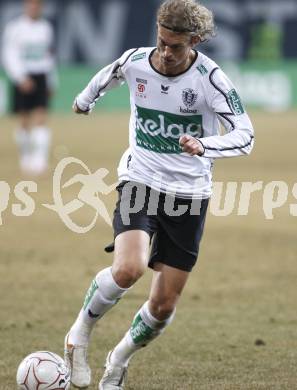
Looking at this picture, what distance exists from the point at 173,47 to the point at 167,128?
0.54 metres

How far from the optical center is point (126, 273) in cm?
646

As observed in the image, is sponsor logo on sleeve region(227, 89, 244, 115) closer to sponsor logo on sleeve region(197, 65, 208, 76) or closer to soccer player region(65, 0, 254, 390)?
soccer player region(65, 0, 254, 390)

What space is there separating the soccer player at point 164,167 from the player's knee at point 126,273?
13mm

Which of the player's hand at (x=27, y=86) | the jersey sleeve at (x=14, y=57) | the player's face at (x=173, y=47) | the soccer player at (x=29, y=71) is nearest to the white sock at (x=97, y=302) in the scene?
the player's face at (x=173, y=47)

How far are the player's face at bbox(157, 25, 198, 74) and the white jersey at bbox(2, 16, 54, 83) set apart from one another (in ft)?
43.3

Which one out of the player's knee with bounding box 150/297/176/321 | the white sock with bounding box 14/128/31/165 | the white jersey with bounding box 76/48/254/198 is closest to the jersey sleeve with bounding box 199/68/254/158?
the white jersey with bounding box 76/48/254/198

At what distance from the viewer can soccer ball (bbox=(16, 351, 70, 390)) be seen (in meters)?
6.32

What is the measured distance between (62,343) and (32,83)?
12.3 metres

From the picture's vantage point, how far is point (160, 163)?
22.6ft

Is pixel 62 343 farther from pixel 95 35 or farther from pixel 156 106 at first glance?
pixel 95 35

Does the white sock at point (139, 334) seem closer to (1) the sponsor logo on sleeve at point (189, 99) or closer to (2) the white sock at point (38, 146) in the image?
(1) the sponsor logo on sleeve at point (189, 99)

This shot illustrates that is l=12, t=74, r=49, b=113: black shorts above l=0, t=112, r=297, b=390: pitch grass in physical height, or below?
below

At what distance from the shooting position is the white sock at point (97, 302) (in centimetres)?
655

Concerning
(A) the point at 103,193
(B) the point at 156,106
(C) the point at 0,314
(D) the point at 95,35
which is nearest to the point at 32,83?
(A) the point at 103,193
